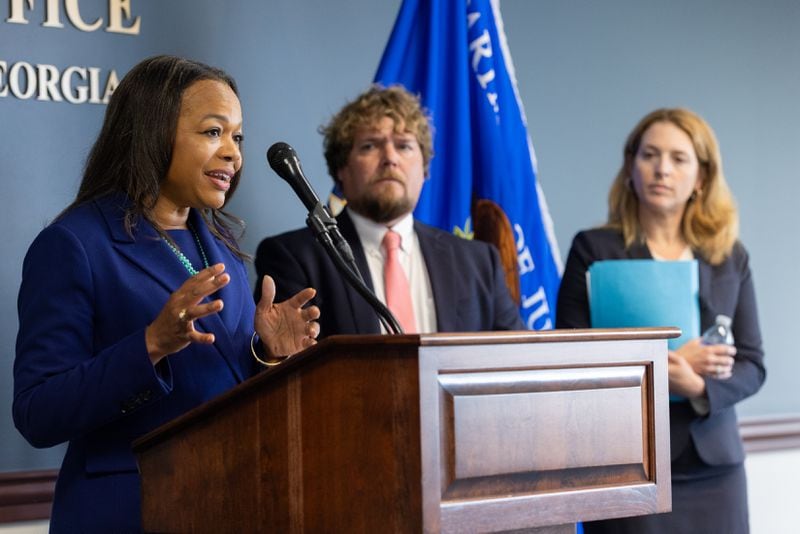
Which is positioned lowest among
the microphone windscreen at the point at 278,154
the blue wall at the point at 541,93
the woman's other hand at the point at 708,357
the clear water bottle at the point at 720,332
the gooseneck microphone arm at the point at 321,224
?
the woman's other hand at the point at 708,357

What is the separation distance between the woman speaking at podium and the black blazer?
57.1 inches

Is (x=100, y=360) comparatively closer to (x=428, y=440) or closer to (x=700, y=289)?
(x=428, y=440)

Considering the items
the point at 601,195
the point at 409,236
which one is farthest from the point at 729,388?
the point at 601,195

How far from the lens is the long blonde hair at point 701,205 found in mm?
3434

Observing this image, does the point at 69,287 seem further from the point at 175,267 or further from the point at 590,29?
the point at 590,29

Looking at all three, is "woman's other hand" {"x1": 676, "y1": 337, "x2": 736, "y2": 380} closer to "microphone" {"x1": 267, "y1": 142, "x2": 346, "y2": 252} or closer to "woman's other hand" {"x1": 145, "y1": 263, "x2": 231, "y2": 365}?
"microphone" {"x1": 267, "y1": 142, "x2": 346, "y2": 252}

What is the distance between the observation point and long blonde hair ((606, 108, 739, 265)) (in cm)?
343

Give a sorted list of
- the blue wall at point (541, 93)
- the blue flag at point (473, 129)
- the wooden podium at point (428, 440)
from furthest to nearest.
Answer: the blue flag at point (473, 129) < the blue wall at point (541, 93) < the wooden podium at point (428, 440)

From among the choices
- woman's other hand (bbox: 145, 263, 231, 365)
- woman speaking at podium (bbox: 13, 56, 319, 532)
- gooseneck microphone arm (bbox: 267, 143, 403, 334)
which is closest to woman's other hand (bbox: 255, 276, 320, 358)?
woman speaking at podium (bbox: 13, 56, 319, 532)

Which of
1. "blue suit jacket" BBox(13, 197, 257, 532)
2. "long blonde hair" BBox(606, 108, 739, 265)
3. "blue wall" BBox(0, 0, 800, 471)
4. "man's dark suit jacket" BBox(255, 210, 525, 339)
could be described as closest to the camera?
"blue suit jacket" BBox(13, 197, 257, 532)

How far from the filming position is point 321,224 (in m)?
1.85

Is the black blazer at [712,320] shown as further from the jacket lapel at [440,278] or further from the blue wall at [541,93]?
the blue wall at [541,93]

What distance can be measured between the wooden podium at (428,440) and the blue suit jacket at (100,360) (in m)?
0.13

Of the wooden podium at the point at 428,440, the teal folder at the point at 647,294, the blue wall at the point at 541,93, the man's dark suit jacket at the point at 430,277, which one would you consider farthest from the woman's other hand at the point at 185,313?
the teal folder at the point at 647,294
